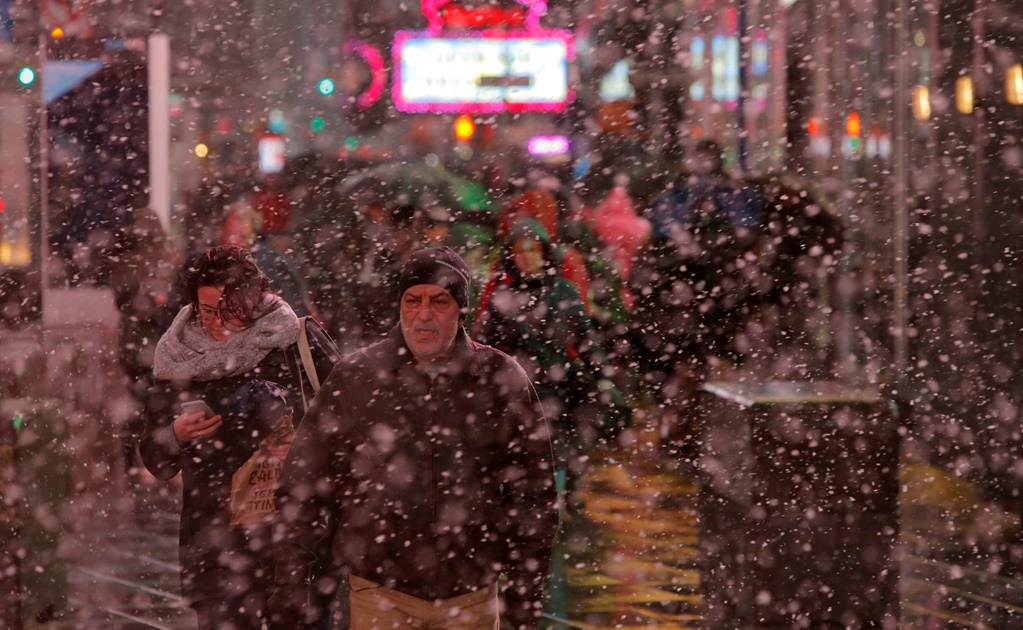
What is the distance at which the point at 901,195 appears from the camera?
1062 cm

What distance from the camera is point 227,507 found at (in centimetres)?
453

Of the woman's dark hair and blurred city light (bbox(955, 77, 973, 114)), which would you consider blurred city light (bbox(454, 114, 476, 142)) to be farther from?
the woman's dark hair

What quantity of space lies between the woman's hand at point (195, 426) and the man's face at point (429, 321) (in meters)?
0.71

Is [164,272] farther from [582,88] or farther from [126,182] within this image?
[582,88]

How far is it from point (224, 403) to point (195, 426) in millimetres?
130

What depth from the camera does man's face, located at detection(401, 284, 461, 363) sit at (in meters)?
4.11

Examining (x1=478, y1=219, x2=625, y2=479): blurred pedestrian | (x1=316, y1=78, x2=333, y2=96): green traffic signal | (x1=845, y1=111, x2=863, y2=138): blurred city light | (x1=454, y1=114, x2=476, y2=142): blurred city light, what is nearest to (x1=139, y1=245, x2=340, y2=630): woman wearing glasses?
(x1=478, y1=219, x2=625, y2=479): blurred pedestrian

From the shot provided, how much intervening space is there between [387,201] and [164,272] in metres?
2.04

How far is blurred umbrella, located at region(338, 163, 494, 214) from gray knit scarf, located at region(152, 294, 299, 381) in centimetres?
676

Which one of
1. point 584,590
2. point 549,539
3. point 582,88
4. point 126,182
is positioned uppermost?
point 582,88

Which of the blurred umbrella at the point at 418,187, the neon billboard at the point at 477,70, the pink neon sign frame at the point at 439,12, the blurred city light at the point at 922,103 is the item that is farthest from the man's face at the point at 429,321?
the pink neon sign frame at the point at 439,12

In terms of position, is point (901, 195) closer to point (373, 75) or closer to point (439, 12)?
Result: point (439, 12)

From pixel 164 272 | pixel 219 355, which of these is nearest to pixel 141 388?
pixel 164 272

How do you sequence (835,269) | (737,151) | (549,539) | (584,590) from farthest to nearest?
1. (737,151)
2. (835,269)
3. (584,590)
4. (549,539)
